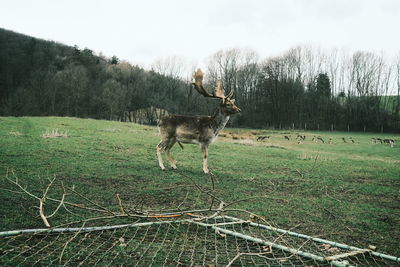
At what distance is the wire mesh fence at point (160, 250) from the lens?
3.04 meters

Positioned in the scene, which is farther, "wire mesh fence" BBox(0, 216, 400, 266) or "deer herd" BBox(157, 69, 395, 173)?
"deer herd" BBox(157, 69, 395, 173)

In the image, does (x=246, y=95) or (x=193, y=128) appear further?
(x=246, y=95)

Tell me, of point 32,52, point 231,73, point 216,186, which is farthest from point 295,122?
point 32,52

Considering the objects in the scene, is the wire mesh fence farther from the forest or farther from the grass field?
the forest

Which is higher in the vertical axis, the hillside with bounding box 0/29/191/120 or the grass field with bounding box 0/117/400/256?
the hillside with bounding box 0/29/191/120

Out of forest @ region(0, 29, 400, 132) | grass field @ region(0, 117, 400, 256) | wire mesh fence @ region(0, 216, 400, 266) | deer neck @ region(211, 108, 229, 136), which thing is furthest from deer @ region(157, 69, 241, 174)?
forest @ region(0, 29, 400, 132)

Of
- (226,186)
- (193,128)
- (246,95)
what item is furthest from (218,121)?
(246,95)

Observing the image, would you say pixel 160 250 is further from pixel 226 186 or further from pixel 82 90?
pixel 82 90

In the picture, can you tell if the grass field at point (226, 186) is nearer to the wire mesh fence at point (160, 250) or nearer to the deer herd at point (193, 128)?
the wire mesh fence at point (160, 250)

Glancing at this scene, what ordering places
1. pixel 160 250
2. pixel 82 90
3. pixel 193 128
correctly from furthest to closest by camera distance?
pixel 82 90 < pixel 193 128 < pixel 160 250

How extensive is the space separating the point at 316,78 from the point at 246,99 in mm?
15139

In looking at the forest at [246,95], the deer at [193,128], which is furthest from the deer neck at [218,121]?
the forest at [246,95]

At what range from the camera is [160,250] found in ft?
11.3

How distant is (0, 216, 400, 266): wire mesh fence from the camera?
3.04 meters
